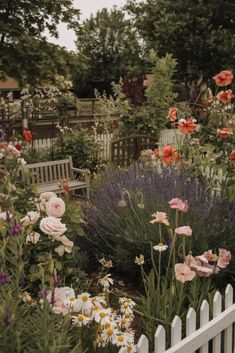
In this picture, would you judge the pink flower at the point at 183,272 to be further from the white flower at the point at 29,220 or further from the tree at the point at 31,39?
the tree at the point at 31,39

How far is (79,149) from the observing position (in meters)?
9.23

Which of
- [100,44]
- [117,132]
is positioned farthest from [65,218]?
[100,44]

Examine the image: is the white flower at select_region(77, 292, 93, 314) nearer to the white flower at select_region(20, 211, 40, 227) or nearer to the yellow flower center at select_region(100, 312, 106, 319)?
the yellow flower center at select_region(100, 312, 106, 319)

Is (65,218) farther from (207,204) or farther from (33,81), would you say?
(33,81)

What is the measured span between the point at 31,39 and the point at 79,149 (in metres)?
4.97

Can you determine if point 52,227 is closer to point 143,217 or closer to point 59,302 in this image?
point 59,302

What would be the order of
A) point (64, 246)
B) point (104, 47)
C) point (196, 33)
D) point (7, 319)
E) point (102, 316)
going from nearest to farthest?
point (7, 319)
point (102, 316)
point (64, 246)
point (196, 33)
point (104, 47)

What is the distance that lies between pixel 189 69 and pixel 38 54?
33.5 ft

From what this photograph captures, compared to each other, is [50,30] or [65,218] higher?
[50,30]

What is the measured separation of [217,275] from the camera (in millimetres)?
3354

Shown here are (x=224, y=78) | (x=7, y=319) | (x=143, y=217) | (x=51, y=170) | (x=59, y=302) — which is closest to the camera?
(x=7, y=319)

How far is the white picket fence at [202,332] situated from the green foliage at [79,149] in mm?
6617

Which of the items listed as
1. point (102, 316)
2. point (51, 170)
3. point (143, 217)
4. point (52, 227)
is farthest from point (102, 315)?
point (51, 170)

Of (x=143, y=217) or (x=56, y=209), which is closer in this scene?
(x=56, y=209)
